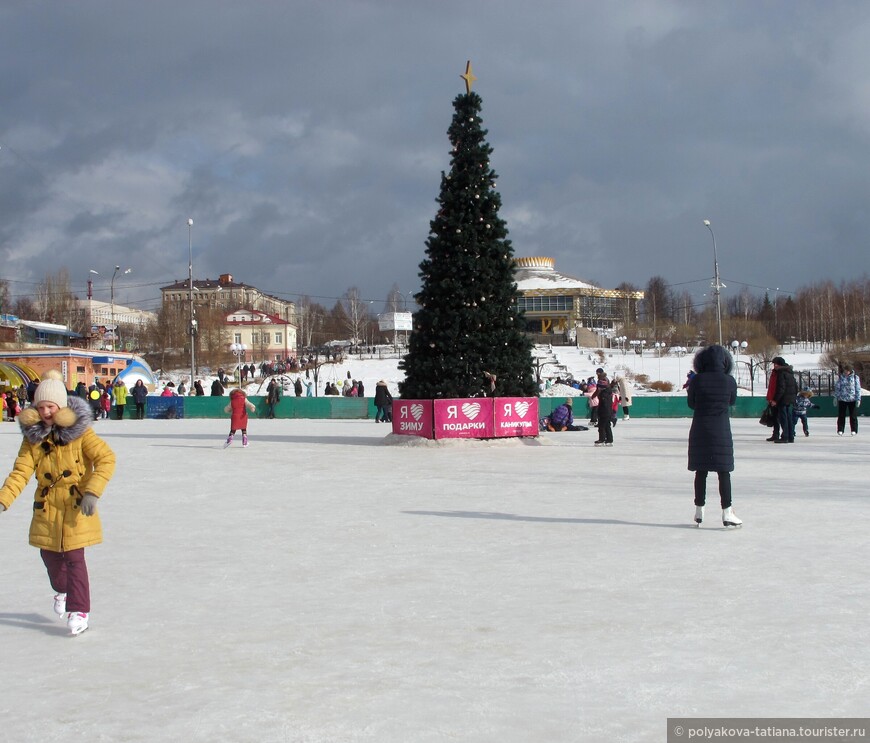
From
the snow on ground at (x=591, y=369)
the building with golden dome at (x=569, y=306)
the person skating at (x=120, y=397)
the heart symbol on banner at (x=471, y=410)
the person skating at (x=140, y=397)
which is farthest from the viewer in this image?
the building with golden dome at (x=569, y=306)

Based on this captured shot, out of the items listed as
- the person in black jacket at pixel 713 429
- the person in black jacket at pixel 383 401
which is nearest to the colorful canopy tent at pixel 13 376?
the person in black jacket at pixel 383 401

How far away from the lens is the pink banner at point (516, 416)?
64.3 ft

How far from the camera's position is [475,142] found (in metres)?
20.2

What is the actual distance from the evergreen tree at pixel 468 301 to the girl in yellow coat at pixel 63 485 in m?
14.1

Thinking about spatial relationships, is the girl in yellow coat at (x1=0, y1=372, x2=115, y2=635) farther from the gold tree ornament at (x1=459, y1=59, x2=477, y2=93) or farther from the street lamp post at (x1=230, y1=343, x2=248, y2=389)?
the street lamp post at (x1=230, y1=343, x2=248, y2=389)

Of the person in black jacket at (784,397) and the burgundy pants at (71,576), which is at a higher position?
the person in black jacket at (784,397)

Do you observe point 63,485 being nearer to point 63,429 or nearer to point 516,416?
point 63,429

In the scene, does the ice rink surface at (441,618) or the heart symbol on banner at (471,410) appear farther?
the heart symbol on banner at (471,410)

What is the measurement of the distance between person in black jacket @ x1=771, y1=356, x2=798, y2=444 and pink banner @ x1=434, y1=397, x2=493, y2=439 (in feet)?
18.1

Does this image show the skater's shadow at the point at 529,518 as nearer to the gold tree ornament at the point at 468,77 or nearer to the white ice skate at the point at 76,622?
the white ice skate at the point at 76,622

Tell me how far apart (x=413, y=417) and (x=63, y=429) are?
14.5 metres

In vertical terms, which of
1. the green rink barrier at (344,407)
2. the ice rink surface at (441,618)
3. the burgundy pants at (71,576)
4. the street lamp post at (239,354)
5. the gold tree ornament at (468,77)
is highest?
the gold tree ornament at (468,77)

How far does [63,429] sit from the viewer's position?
5.35 meters

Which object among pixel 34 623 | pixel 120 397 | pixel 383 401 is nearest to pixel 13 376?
pixel 120 397
